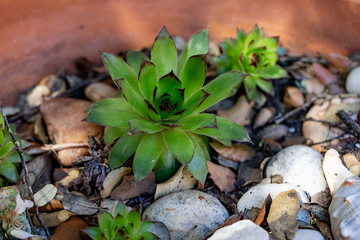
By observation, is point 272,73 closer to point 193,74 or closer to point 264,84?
point 264,84

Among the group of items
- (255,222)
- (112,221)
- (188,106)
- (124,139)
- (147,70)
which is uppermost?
(147,70)

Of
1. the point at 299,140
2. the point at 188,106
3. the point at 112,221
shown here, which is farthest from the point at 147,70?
the point at 299,140

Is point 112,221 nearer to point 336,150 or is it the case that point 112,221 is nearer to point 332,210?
point 332,210

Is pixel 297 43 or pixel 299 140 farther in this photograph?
pixel 297 43

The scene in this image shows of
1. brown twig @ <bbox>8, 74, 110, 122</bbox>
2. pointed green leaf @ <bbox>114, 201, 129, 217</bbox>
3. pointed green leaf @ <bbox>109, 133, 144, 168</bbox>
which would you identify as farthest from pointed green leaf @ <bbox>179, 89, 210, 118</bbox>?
brown twig @ <bbox>8, 74, 110, 122</bbox>

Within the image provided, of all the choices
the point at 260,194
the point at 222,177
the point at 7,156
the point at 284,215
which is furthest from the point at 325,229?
the point at 7,156

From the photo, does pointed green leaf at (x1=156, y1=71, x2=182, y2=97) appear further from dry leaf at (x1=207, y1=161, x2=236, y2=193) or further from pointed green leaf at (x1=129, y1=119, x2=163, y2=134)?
dry leaf at (x1=207, y1=161, x2=236, y2=193)

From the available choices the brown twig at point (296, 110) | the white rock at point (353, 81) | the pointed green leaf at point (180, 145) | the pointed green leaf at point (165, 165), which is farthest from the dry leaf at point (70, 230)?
the white rock at point (353, 81)

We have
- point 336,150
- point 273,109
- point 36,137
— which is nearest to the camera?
point 336,150
